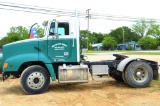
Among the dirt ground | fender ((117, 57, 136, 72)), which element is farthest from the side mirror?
fender ((117, 57, 136, 72))

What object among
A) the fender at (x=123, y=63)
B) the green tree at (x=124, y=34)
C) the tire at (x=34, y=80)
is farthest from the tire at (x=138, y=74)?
the green tree at (x=124, y=34)

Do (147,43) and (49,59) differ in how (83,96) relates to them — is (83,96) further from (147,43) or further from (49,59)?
(147,43)

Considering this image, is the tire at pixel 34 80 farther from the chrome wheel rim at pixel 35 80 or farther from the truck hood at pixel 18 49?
the truck hood at pixel 18 49

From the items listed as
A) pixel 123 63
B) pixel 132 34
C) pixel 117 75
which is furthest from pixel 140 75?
pixel 132 34

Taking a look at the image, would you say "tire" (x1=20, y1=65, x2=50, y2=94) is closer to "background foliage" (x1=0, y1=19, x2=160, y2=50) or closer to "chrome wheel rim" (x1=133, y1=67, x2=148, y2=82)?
"chrome wheel rim" (x1=133, y1=67, x2=148, y2=82)

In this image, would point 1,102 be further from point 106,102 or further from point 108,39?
point 108,39

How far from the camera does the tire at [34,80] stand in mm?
8891

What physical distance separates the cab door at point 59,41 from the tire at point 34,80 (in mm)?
709

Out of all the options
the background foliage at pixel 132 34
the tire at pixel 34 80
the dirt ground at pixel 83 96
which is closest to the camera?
the dirt ground at pixel 83 96

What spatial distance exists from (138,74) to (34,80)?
159 inches

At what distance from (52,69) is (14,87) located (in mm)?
2308

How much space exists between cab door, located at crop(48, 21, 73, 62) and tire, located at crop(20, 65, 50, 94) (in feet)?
2.33

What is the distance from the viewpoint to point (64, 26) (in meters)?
9.42

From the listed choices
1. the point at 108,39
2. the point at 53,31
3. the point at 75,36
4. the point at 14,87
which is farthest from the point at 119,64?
the point at 108,39
